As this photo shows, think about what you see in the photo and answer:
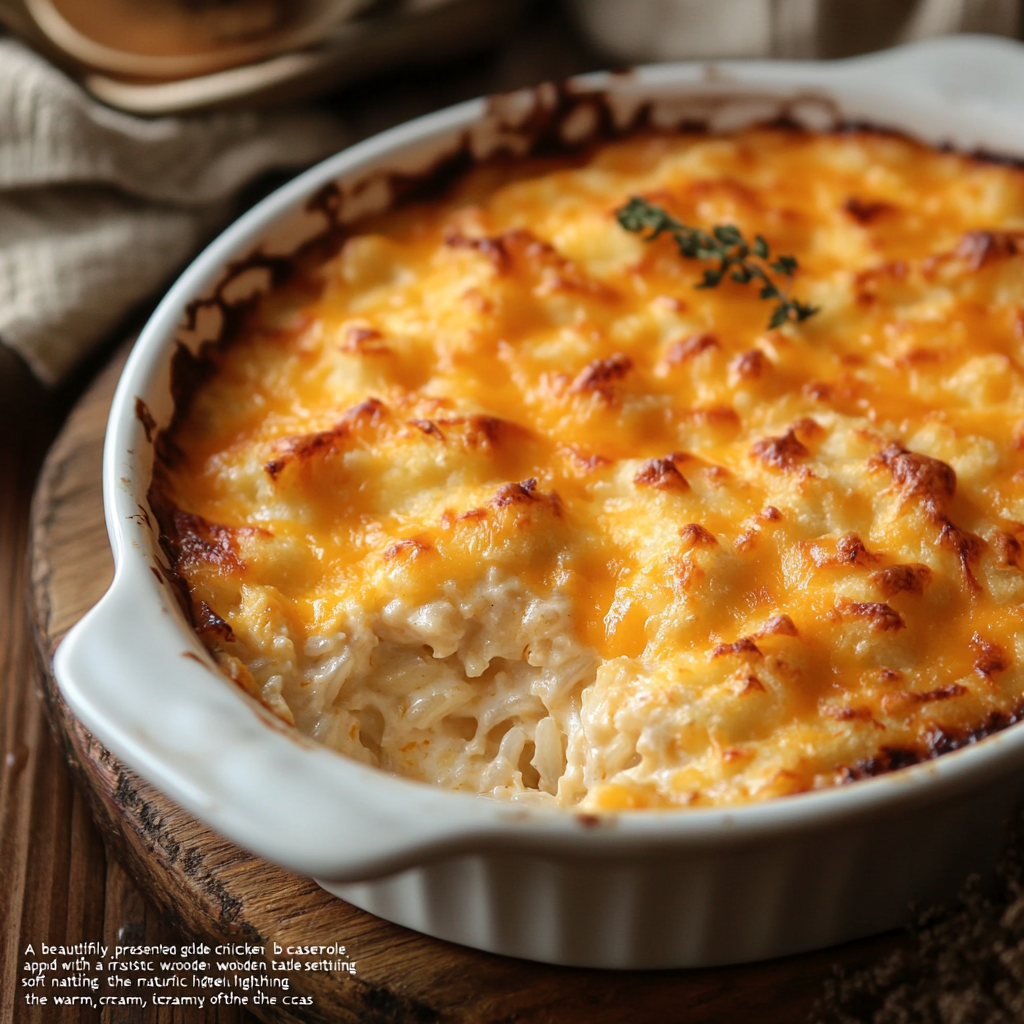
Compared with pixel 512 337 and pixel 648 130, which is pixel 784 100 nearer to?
pixel 648 130

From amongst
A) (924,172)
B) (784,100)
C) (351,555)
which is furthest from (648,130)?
(351,555)

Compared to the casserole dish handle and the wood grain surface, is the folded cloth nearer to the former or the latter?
the wood grain surface

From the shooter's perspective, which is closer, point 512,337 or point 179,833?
point 179,833

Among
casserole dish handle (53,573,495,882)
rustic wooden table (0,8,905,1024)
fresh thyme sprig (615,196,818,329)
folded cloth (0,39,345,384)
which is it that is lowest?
rustic wooden table (0,8,905,1024)

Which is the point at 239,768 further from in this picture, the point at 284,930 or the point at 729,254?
the point at 729,254

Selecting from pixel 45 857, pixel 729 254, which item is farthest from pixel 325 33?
pixel 45 857

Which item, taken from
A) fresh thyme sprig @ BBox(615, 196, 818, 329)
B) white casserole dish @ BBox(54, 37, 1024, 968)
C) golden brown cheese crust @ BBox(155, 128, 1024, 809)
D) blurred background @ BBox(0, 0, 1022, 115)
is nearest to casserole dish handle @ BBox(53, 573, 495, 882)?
white casserole dish @ BBox(54, 37, 1024, 968)
